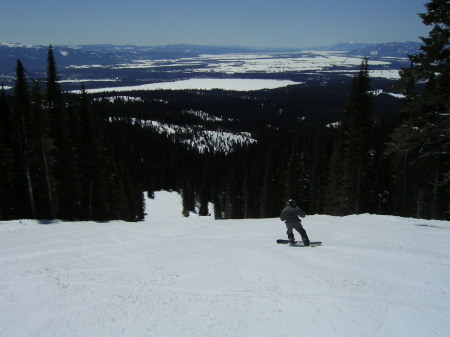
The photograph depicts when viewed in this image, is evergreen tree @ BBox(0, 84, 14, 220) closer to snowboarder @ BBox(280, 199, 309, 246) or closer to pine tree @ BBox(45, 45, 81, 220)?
pine tree @ BBox(45, 45, 81, 220)

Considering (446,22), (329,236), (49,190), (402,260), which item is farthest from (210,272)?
(49,190)

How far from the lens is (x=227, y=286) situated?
7.67 metres

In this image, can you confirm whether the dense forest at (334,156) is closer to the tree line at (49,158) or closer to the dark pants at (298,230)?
the tree line at (49,158)

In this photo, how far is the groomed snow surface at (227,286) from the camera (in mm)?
5875

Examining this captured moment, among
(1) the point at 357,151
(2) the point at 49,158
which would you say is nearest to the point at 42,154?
(2) the point at 49,158

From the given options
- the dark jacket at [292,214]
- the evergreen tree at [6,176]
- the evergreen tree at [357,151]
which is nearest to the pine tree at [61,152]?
the evergreen tree at [6,176]

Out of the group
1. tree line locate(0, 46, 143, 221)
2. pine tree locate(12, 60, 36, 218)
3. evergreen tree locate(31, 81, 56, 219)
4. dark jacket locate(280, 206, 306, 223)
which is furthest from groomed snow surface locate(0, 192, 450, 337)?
tree line locate(0, 46, 143, 221)

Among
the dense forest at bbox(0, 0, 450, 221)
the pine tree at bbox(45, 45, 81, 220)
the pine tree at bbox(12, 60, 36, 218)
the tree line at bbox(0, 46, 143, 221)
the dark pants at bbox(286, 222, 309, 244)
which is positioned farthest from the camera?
the pine tree at bbox(45, 45, 81, 220)

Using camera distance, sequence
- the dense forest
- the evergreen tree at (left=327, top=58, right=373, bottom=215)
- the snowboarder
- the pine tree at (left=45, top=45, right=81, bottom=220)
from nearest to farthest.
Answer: the snowboarder < the dense forest < the pine tree at (left=45, top=45, right=81, bottom=220) < the evergreen tree at (left=327, top=58, right=373, bottom=215)

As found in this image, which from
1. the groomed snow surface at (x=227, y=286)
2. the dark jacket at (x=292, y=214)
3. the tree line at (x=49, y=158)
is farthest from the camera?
the tree line at (x=49, y=158)

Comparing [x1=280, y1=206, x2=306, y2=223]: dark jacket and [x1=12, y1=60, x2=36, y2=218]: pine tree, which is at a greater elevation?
[x1=12, y1=60, x2=36, y2=218]: pine tree

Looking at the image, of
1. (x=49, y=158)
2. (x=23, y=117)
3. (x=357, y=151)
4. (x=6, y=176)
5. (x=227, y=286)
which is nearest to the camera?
(x=227, y=286)

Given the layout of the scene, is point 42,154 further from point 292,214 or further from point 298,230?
point 298,230

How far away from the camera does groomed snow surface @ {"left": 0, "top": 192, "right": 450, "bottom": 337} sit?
231 inches
